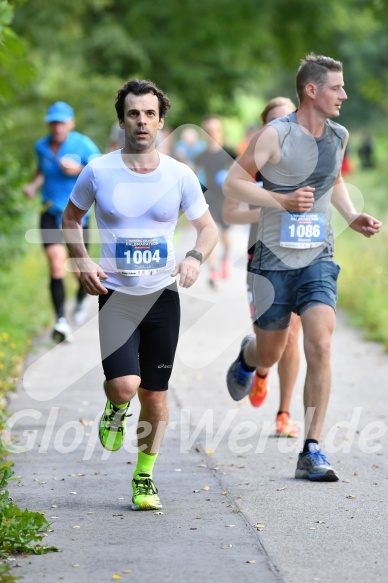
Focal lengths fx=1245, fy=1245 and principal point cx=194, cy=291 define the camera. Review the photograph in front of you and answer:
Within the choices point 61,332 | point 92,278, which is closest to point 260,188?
point 92,278

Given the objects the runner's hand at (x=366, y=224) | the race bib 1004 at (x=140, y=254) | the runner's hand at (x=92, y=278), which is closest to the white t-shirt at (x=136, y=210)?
the race bib 1004 at (x=140, y=254)

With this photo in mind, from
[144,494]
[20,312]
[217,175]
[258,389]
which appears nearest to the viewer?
[144,494]

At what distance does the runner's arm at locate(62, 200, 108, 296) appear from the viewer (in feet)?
19.6

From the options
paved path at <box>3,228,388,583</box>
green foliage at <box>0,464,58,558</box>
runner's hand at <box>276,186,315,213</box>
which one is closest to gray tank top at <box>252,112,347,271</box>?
runner's hand at <box>276,186,315,213</box>

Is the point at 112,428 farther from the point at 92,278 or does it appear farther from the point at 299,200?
the point at 299,200

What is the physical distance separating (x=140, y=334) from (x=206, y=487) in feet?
3.26

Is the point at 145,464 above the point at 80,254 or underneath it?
underneath

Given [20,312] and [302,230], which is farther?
[20,312]

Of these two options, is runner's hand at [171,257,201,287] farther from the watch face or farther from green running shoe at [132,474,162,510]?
green running shoe at [132,474,162,510]

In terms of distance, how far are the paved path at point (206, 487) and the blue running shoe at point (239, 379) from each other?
265mm

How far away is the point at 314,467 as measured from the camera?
267 inches

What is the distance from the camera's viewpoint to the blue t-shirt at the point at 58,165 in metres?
12.0

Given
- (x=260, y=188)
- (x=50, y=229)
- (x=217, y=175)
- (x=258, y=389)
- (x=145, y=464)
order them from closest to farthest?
(x=145, y=464) → (x=260, y=188) → (x=258, y=389) → (x=50, y=229) → (x=217, y=175)

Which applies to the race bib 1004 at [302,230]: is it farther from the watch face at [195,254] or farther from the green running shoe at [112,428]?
the green running shoe at [112,428]
